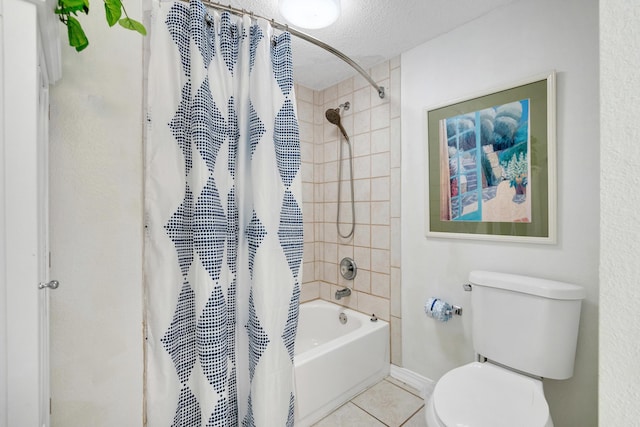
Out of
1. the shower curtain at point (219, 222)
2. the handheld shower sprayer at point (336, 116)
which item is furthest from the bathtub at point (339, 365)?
the handheld shower sprayer at point (336, 116)

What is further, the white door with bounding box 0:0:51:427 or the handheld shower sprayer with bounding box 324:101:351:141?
the handheld shower sprayer with bounding box 324:101:351:141

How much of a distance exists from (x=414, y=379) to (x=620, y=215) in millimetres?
1871

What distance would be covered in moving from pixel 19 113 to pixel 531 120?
1823 mm

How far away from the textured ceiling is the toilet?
56.0 inches

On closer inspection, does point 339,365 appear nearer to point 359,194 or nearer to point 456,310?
point 456,310

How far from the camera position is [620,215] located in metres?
0.35

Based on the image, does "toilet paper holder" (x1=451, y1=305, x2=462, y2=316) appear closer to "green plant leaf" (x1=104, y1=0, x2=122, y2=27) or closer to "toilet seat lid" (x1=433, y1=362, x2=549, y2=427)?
"toilet seat lid" (x1=433, y1=362, x2=549, y2=427)

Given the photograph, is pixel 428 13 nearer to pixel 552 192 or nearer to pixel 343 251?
pixel 552 192

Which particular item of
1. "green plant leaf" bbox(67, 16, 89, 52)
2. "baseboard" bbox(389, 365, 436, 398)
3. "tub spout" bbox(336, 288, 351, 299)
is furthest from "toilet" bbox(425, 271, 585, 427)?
"green plant leaf" bbox(67, 16, 89, 52)

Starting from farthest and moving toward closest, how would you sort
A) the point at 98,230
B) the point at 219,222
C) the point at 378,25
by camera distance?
the point at 378,25 < the point at 219,222 < the point at 98,230

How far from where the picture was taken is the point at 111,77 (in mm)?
853

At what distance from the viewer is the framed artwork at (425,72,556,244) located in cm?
135

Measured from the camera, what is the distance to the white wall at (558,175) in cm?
123

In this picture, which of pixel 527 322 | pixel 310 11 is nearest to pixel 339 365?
pixel 527 322
